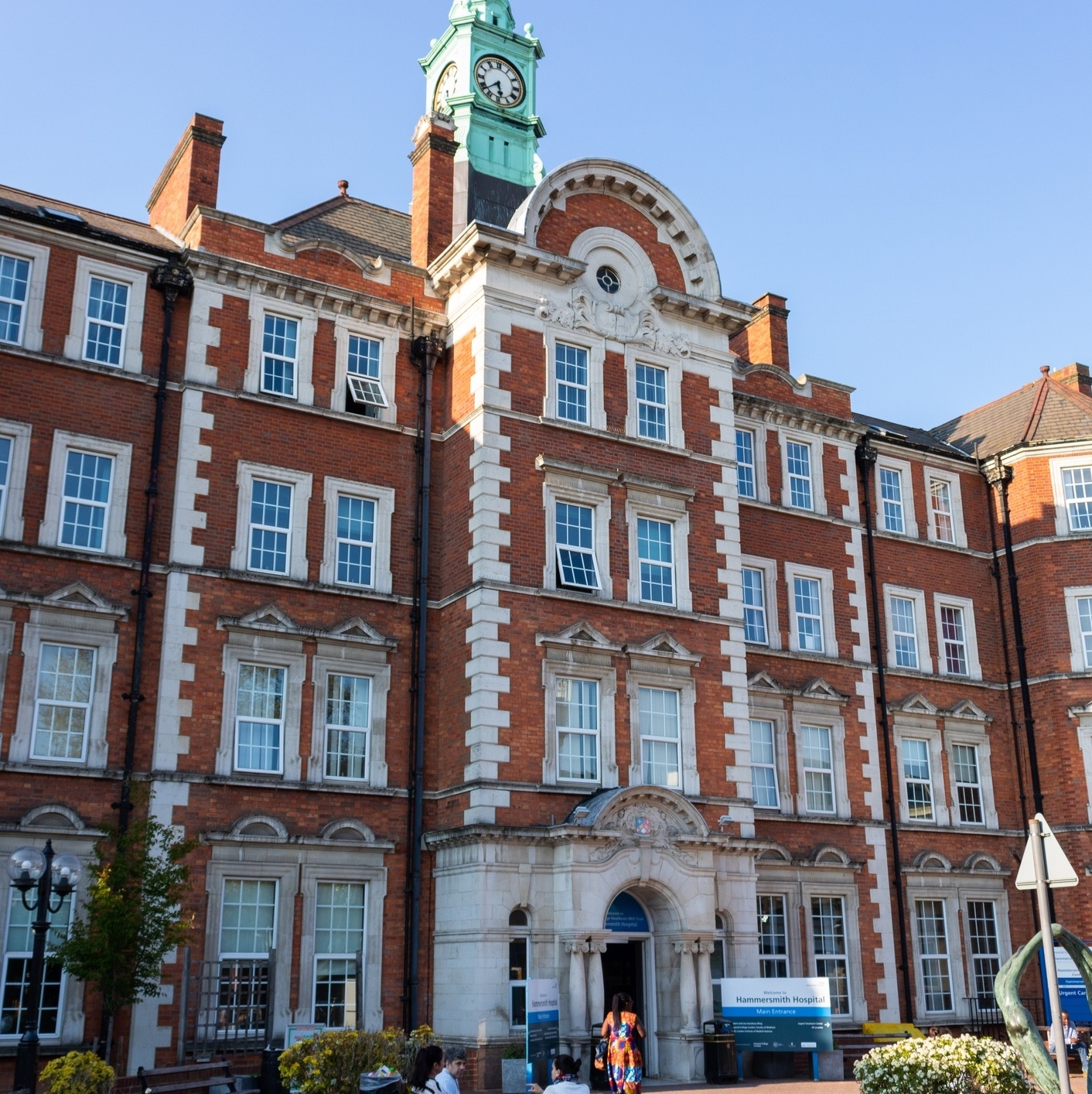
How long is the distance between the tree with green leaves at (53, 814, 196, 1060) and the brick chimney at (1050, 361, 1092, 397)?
3102 centimetres

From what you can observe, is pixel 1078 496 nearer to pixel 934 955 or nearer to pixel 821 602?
pixel 821 602

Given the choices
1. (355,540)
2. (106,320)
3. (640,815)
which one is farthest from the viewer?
(355,540)

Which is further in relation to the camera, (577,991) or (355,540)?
(355,540)

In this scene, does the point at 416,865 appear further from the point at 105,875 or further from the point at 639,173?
the point at 639,173

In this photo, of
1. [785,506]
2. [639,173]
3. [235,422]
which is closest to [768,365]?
[785,506]

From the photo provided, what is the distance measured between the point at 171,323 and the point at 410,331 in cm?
512

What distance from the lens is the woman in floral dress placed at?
60.0 ft

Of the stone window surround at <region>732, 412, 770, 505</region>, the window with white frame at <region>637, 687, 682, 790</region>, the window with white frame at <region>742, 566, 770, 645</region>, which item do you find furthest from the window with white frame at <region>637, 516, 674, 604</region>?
the stone window surround at <region>732, 412, 770, 505</region>

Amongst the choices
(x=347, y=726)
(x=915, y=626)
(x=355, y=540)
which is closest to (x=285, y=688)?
(x=347, y=726)

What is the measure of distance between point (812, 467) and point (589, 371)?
27.7ft

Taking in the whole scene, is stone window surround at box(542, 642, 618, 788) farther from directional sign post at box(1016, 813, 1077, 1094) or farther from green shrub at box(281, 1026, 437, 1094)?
directional sign post at box(1016, 813, 1077, 1094)

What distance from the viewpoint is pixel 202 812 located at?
24.0 m

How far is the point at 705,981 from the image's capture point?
83.7ft

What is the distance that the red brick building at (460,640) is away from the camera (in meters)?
24.1
